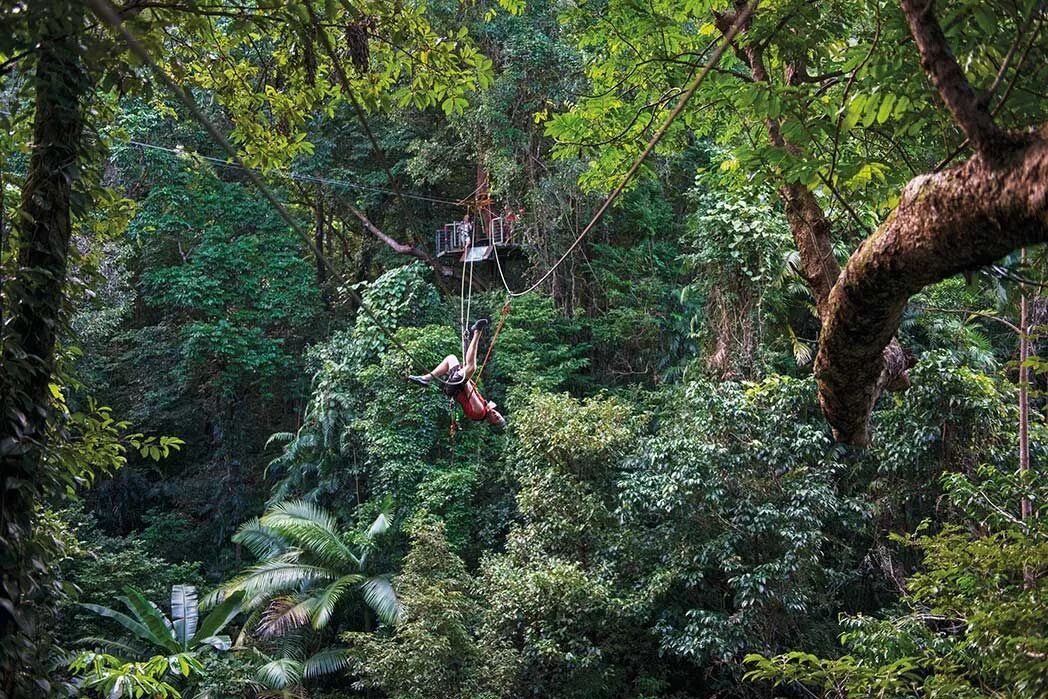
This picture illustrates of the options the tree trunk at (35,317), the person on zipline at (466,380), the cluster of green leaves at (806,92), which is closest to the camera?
the cluster of green leaves at (806,92)

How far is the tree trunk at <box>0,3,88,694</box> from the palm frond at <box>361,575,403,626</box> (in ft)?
23.4

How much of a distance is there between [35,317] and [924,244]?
2.59 meters

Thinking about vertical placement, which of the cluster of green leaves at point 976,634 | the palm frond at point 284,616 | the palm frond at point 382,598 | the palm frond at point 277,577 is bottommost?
the palm frond at point 284,616

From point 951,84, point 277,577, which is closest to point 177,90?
point 951,84

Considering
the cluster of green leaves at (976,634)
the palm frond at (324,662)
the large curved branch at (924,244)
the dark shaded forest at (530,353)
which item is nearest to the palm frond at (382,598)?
the dark shaded forest at (530,353)

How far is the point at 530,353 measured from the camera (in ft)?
39.7

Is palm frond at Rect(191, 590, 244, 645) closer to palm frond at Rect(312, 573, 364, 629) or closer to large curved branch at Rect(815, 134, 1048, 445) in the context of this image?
palm frond at Rect(312, 573, 364, 629)

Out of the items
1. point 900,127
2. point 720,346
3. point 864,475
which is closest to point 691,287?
point 720,346

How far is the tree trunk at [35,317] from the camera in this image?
2654 millimetres

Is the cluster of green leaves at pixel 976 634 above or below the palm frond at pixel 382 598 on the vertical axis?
above

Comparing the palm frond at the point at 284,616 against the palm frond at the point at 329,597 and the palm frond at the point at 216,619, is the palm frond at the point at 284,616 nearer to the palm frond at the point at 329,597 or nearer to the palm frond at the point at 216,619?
the palm frond at the point at 329,597

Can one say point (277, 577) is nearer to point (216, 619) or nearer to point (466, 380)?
point (216, 619)

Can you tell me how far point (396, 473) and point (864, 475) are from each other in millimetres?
5320

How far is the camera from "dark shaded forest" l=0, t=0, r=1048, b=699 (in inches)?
106
